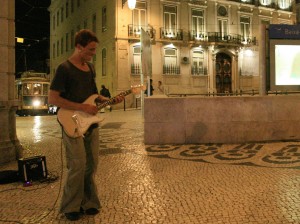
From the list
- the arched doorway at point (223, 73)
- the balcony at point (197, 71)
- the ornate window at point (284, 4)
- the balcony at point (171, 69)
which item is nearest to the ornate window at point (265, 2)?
the ornate window at point (284, 4)

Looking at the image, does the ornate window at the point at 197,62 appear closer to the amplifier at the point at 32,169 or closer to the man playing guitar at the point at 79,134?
the amplifier at the point at 32,169

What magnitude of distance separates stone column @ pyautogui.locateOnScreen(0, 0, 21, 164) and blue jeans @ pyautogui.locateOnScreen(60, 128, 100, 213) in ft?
10.9

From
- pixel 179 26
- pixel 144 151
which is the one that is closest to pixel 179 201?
pixel 144 151

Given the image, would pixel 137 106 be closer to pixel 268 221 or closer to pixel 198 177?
pixel 198 177

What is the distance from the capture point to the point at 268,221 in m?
3.68

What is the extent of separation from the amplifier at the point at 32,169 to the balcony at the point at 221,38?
2685 centimetres

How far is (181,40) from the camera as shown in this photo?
30.5 metres

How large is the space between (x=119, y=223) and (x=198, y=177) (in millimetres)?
2126

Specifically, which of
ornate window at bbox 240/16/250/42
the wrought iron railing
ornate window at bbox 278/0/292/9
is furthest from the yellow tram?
ornate window at bbox 278/0/292/9

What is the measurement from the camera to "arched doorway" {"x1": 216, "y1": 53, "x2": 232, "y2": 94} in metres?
33.0

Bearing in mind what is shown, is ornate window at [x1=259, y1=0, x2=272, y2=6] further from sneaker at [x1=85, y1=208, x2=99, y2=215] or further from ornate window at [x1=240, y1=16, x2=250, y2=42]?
sneaker at [x1=85, y1=208, x2=99, y2=215]

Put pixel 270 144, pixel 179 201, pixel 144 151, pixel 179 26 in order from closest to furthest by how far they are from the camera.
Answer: pixel 179 201
pixel 144 151
pixel 270 144
pixel 179 26

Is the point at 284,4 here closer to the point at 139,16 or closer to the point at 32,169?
the point at 139,16

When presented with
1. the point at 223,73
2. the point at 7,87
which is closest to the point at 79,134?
the point at 7,87
